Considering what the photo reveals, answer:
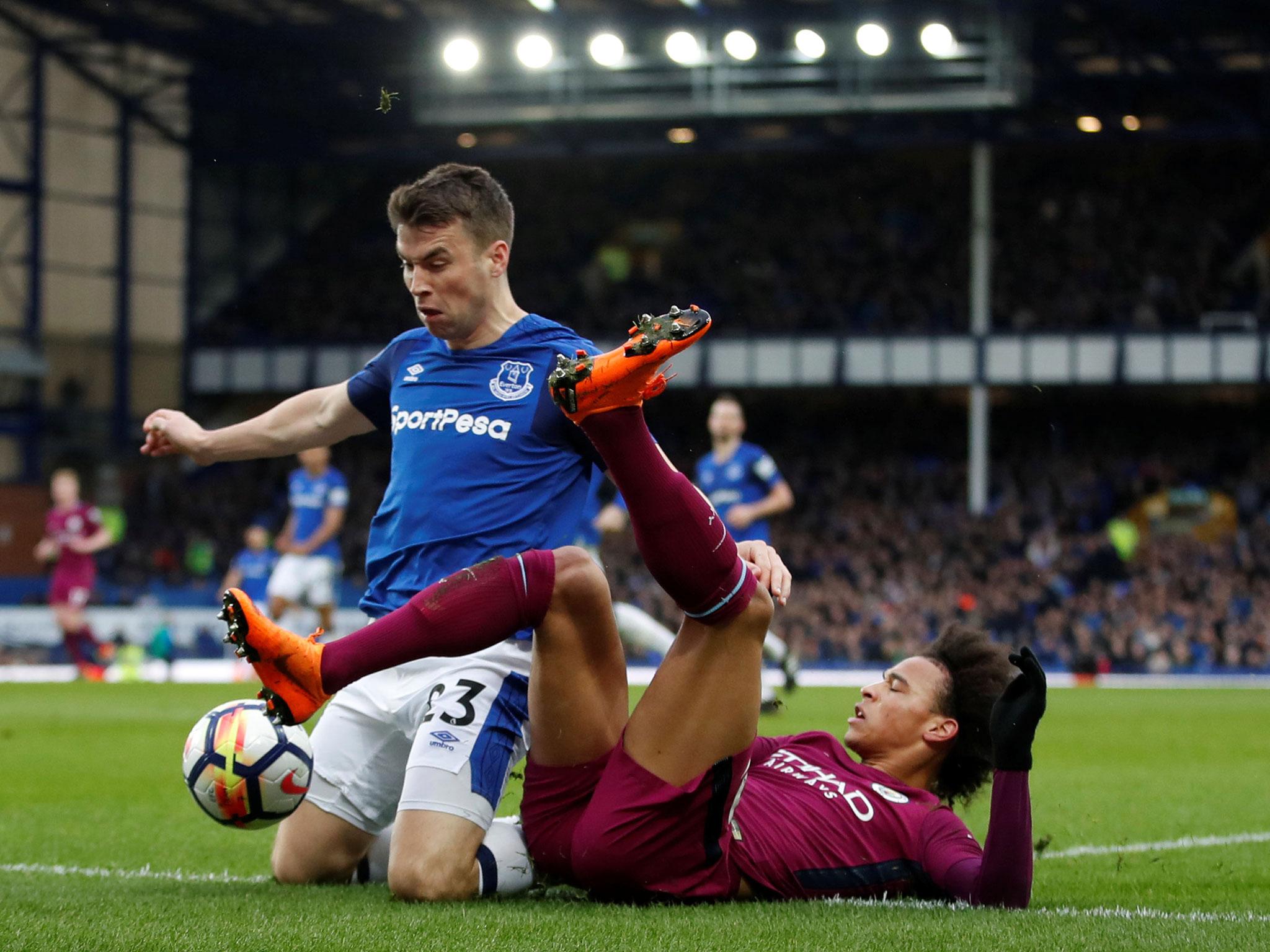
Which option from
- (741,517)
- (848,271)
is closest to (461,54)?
(848,271)

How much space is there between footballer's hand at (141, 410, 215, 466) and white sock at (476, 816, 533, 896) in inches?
54.9

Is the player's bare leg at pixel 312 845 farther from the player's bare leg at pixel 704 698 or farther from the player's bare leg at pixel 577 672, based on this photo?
the player's bare leg at pixel 704 698

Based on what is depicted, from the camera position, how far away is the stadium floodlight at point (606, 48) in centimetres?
2609

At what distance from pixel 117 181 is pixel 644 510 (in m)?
32.3

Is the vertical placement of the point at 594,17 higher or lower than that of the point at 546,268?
higher

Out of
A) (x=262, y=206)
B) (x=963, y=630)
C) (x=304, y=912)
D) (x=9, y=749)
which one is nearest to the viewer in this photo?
(x=304, y=912)

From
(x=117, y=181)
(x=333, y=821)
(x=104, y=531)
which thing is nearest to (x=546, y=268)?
(x=117, y=181)

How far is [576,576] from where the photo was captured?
12.5ft

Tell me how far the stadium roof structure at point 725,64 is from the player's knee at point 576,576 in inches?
882

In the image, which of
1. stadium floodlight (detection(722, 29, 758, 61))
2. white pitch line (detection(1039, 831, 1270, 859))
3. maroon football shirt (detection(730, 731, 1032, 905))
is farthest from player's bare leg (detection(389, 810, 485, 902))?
stadium floodlight (detection(722, 29, 758, 61))

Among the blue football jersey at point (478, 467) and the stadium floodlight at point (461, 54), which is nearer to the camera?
the blue football jersey at point (478, 467)

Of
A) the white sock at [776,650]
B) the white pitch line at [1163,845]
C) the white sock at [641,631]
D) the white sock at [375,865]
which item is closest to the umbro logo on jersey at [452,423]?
the white sock at [375,865]

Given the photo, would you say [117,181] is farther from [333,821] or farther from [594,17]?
[333,821]

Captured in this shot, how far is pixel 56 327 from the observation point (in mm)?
32531
